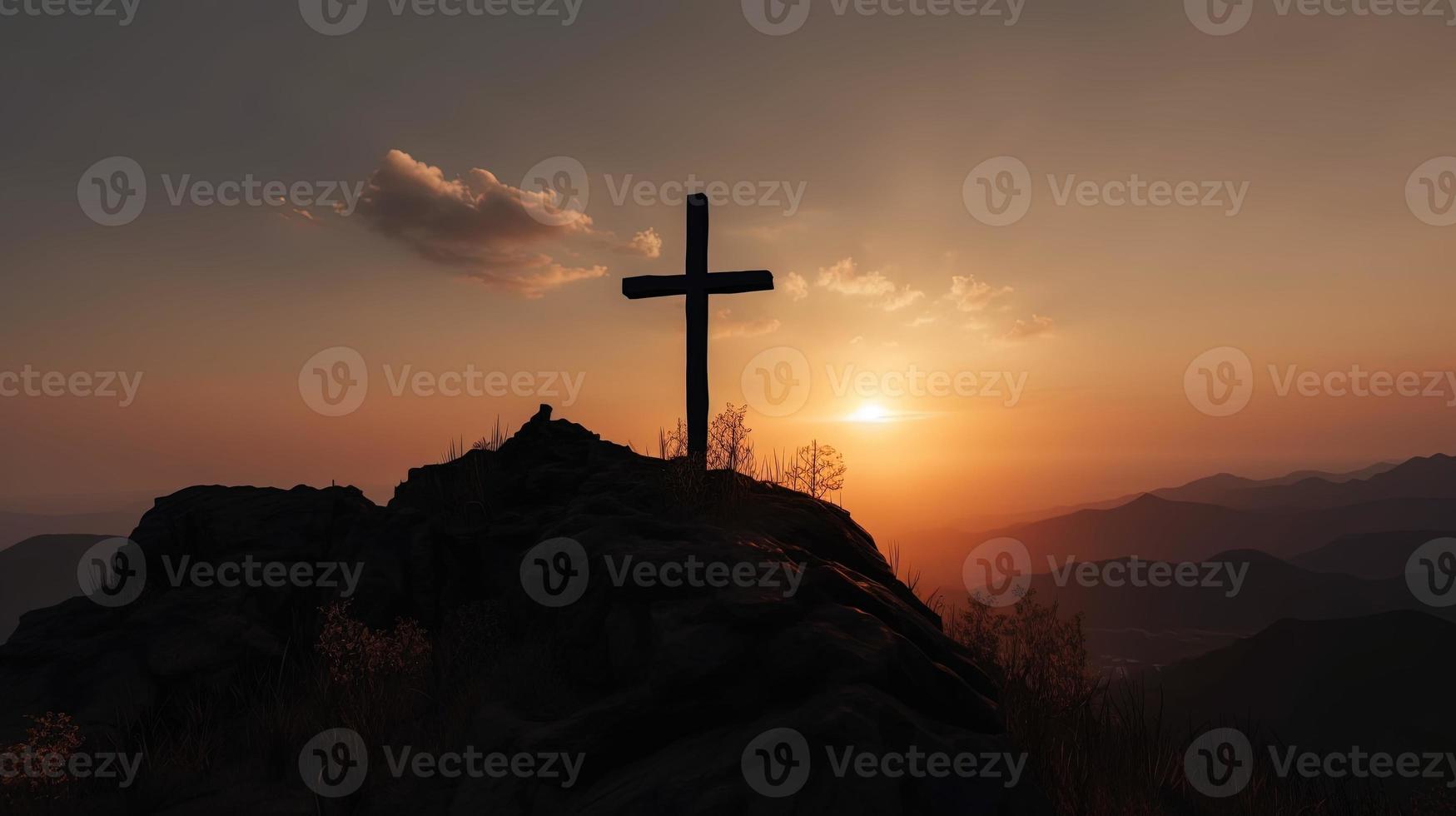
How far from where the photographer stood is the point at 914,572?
10.8 meters

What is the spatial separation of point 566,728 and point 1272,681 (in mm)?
155742

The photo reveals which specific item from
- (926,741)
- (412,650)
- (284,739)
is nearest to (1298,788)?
(926,741)

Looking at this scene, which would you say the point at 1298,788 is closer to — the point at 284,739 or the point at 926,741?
the point at 926,741

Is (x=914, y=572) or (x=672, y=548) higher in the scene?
(x=672, y=548)
